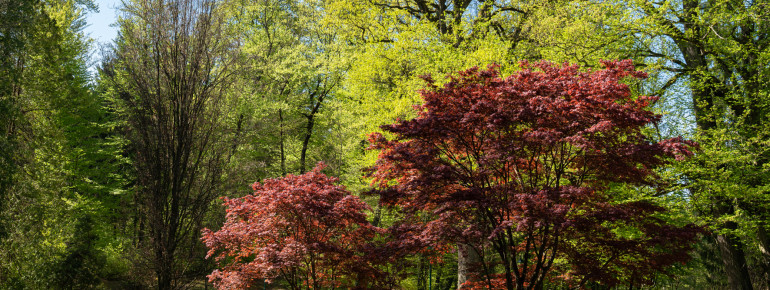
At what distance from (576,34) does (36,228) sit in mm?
13795

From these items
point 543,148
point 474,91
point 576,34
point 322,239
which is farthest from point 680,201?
point 322,239

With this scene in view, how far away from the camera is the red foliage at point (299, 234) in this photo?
780cm

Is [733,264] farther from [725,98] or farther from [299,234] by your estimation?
[299,234]

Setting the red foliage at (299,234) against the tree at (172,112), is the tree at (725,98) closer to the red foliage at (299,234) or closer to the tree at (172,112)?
the red foliage at (299,234)

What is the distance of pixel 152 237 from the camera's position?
6.88 meters

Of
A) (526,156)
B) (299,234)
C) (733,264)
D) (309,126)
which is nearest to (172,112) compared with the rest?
(299,234)

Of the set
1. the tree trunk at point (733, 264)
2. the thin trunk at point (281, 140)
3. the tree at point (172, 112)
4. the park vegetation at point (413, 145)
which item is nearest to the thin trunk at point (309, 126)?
the park vegetation at point (413, 145)

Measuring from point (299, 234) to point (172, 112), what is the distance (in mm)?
3128

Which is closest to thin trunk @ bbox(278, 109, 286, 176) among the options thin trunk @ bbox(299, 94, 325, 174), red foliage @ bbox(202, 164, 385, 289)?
thin trunk @ bbox(299, 94, 325, 174)

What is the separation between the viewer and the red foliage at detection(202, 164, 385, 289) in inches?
307

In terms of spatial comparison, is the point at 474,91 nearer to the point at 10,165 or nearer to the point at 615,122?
the point at 615,122

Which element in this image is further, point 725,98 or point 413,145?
point 725,98

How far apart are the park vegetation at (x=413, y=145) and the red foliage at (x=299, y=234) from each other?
5 cm

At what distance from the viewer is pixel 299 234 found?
875 cm
